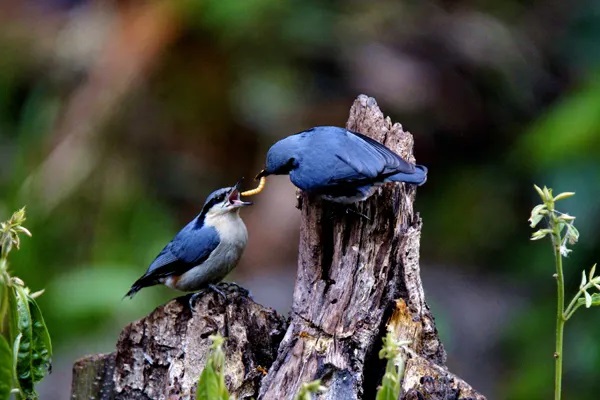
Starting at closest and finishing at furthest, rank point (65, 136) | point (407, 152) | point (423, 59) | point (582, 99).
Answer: point (407, 152), point (582, 99), point (65, 136), point (423, 59)

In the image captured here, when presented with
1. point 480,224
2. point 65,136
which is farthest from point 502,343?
point 65,136

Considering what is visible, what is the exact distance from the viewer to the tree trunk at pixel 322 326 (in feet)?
9.02

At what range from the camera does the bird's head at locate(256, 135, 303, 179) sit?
10.9 ft

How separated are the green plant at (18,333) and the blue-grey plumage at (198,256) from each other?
1.22m

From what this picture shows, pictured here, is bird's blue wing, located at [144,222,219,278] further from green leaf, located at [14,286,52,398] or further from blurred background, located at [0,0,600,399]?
blurred background, located at [0,0,600,399]

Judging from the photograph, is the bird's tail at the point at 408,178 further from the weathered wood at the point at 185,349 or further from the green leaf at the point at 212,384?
the green leaf at the point at 212,384

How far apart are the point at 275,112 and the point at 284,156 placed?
340cm

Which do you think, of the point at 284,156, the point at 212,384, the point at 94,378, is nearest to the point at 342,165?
the point at 284,156

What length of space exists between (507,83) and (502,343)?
199 centimetres

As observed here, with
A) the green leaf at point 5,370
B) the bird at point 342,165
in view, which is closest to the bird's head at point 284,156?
the bird at point 342,165

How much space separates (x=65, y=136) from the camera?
21.2ft

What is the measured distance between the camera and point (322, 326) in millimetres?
2830

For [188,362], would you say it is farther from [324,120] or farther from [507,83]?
[507,83]

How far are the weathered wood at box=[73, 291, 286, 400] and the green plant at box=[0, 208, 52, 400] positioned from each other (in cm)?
57
